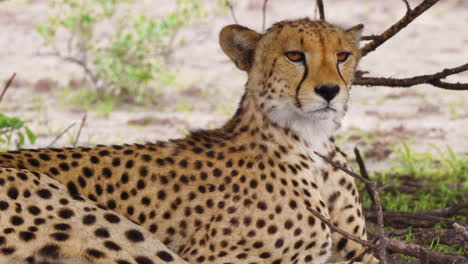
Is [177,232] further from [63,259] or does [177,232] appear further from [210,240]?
[63,259]

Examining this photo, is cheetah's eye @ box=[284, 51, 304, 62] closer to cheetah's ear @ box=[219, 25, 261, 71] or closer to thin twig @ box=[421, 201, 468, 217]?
cheetah's ear @ box=[219, 25, 261, 71]

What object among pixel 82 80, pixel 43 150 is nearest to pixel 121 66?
pixel 82 80

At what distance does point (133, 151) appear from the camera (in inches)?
118

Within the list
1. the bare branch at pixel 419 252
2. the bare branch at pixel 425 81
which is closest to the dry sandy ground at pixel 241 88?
the bare branch at pixel 425 81

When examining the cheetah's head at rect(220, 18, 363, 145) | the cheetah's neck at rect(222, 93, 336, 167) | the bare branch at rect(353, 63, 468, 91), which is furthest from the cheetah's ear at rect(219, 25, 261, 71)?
the bare branch at rect(353, 63, 468, 91)

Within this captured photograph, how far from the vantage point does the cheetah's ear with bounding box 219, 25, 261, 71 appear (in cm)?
310

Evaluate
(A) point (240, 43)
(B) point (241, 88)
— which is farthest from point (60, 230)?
(B) point (241, 88)

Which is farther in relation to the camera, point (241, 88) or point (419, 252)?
point (241, 88)

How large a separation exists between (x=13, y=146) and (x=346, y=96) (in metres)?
3.41

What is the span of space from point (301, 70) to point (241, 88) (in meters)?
4.98

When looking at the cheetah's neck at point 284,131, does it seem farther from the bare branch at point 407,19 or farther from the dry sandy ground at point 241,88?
the dry sandy ground at point 241,88

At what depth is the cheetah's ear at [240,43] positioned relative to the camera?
10.2 ft

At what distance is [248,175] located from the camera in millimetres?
2928

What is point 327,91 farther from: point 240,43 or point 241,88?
point 241,88
